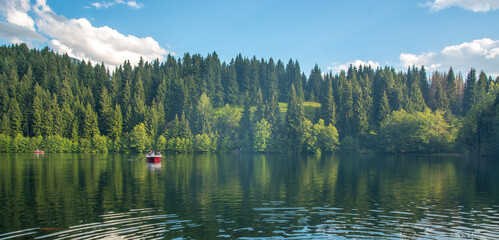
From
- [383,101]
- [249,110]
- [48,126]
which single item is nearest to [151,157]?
[48,126]

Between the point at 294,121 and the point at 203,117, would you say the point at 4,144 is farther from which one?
the point at 294,121

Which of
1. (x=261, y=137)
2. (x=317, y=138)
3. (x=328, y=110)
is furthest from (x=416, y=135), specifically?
(x=261, y=137)

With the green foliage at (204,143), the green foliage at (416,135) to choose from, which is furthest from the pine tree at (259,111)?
the green foliage at (416,135)

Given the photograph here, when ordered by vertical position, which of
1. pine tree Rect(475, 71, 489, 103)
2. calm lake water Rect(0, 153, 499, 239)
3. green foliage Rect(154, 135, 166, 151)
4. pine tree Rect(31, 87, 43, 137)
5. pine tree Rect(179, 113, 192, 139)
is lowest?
calm lake water Rect(0, 153, 499, 239)

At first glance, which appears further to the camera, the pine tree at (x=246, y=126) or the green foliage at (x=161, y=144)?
the pine tree at (x=246, y=126)

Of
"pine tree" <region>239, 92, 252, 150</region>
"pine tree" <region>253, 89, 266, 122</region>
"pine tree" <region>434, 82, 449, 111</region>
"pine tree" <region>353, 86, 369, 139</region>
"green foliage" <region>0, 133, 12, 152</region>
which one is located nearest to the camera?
"green foliage" <region>0, 133, 12, 152</region>

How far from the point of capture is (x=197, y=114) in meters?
155

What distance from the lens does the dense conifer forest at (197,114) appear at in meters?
128

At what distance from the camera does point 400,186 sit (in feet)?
129

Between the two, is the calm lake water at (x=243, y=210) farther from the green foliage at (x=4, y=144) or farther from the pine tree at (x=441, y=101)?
the pine tree at (x=441, y=101)

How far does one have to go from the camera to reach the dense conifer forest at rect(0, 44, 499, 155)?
127688 mm

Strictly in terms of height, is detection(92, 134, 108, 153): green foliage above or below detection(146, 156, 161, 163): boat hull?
above

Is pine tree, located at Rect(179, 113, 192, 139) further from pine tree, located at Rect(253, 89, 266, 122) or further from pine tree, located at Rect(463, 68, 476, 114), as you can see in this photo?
pine tree, located at Rect(463, 68, 476, 114)

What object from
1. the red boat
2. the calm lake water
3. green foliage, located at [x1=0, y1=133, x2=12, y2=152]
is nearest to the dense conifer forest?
green foliage, located at [x1=0, y1=133, x2=12, y2=152]
